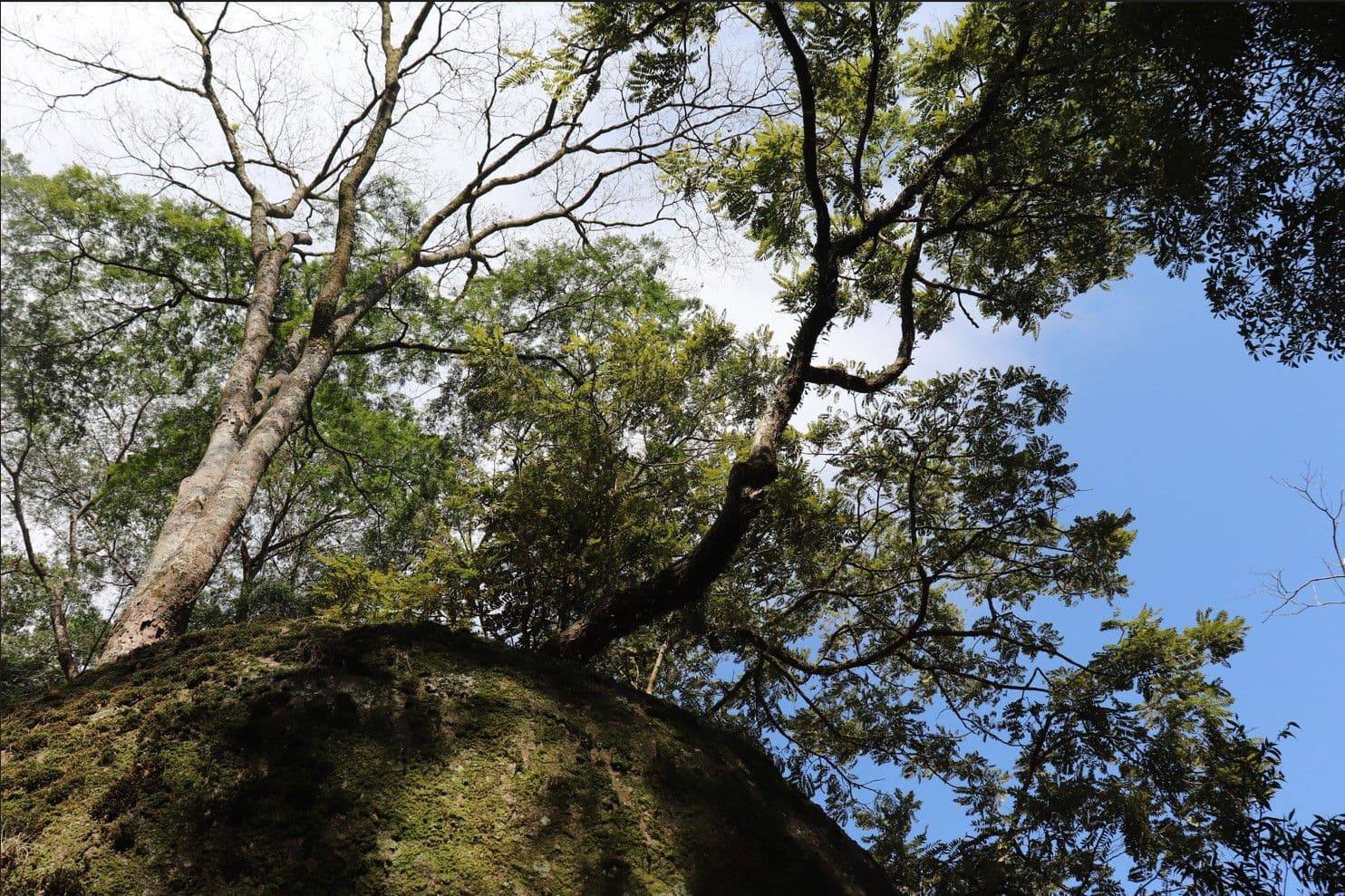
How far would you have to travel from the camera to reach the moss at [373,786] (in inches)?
82.5

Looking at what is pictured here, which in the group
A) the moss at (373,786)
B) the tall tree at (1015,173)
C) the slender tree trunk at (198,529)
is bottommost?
the moss at (373,786)

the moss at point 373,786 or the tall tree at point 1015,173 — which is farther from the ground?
the tall tree at point 1015,173

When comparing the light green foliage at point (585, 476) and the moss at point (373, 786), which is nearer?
the moss at point (373, 786)

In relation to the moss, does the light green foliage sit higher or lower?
higher

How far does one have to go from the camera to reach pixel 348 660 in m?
2.93

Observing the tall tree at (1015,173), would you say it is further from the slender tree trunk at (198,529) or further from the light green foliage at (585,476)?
the slender tree trunk at (198,529)

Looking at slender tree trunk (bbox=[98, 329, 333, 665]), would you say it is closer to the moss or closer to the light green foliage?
the light green foliage

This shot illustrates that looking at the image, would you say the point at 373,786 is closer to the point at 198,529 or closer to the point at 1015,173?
the point at 198,529

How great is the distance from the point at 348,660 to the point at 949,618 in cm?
635

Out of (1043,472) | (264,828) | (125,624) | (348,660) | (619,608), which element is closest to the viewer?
(264,828)

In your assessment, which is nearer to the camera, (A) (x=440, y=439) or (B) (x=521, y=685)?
(B) (x=521, y=685)

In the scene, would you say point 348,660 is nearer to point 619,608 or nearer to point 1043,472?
point 619,608

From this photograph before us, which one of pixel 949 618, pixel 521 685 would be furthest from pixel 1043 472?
pixel 521 685

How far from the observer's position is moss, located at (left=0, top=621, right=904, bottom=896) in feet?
6.88
